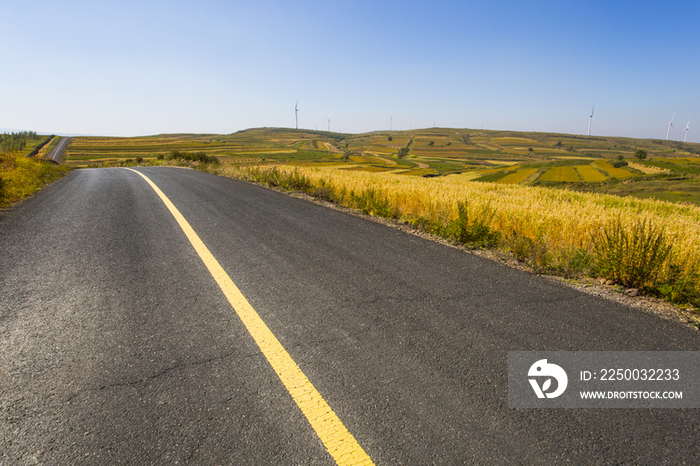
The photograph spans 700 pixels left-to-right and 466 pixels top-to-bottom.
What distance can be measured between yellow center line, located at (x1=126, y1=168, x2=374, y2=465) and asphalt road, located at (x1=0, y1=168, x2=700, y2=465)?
0.05 meters

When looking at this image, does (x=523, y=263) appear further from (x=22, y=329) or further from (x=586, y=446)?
(x=22, y=329)

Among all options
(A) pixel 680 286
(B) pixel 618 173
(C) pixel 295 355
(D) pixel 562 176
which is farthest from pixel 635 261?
(B) pixel 618 173

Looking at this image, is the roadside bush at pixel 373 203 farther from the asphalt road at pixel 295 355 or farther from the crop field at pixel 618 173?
the crop field at pixel 618 173

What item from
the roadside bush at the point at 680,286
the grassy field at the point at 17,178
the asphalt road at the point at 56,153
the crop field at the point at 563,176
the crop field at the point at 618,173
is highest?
the asphalt road at the point at 56,153

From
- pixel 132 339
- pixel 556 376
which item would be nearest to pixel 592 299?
pixel 556 376

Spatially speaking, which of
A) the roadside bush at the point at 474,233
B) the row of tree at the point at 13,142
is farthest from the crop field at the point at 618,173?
the row of tree at the point at 13,142

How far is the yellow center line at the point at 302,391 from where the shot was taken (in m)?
1.79

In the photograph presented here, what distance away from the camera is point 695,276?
400 cm

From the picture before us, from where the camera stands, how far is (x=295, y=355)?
8.49ft

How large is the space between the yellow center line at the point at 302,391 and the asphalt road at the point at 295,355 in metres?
0.05

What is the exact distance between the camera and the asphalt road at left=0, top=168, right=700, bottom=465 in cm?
183

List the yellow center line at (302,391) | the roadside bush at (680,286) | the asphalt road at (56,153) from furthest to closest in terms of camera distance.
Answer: the asphalt road at (56,153), the roadside bush at (680,286), the yellow center line at (302,391)

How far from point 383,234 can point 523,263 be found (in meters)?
2.48

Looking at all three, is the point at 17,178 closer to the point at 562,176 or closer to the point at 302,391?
the point at 302,391
